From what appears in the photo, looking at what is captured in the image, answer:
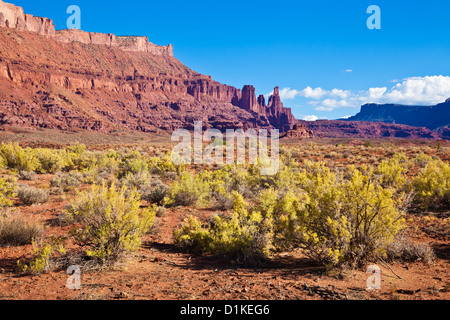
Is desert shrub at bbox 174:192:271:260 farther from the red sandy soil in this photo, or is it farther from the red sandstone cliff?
the red sandstone cliff

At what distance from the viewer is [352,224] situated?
5078 mm

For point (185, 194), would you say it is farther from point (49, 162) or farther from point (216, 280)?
point (49, 162)

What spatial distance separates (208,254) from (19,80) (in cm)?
12499

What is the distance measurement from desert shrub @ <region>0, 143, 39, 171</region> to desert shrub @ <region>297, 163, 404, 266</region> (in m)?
17.5

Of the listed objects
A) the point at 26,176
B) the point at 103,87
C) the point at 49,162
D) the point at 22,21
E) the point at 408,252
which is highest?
the point at 22,21

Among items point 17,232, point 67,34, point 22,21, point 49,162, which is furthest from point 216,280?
point 67,34

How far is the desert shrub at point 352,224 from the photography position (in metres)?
4.77

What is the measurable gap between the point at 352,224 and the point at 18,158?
19.1 m

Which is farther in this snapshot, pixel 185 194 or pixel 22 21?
pixel 22 21

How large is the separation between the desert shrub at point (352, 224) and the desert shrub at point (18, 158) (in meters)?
17.5

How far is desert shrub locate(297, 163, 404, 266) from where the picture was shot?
4766mm

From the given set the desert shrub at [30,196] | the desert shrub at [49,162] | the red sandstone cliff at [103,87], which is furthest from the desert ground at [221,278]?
the red sandstone cliff at [103,87]

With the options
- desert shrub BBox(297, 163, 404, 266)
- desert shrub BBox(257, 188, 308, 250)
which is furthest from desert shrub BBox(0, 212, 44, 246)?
desert shrub BBox(297, 163, 404, 266)
